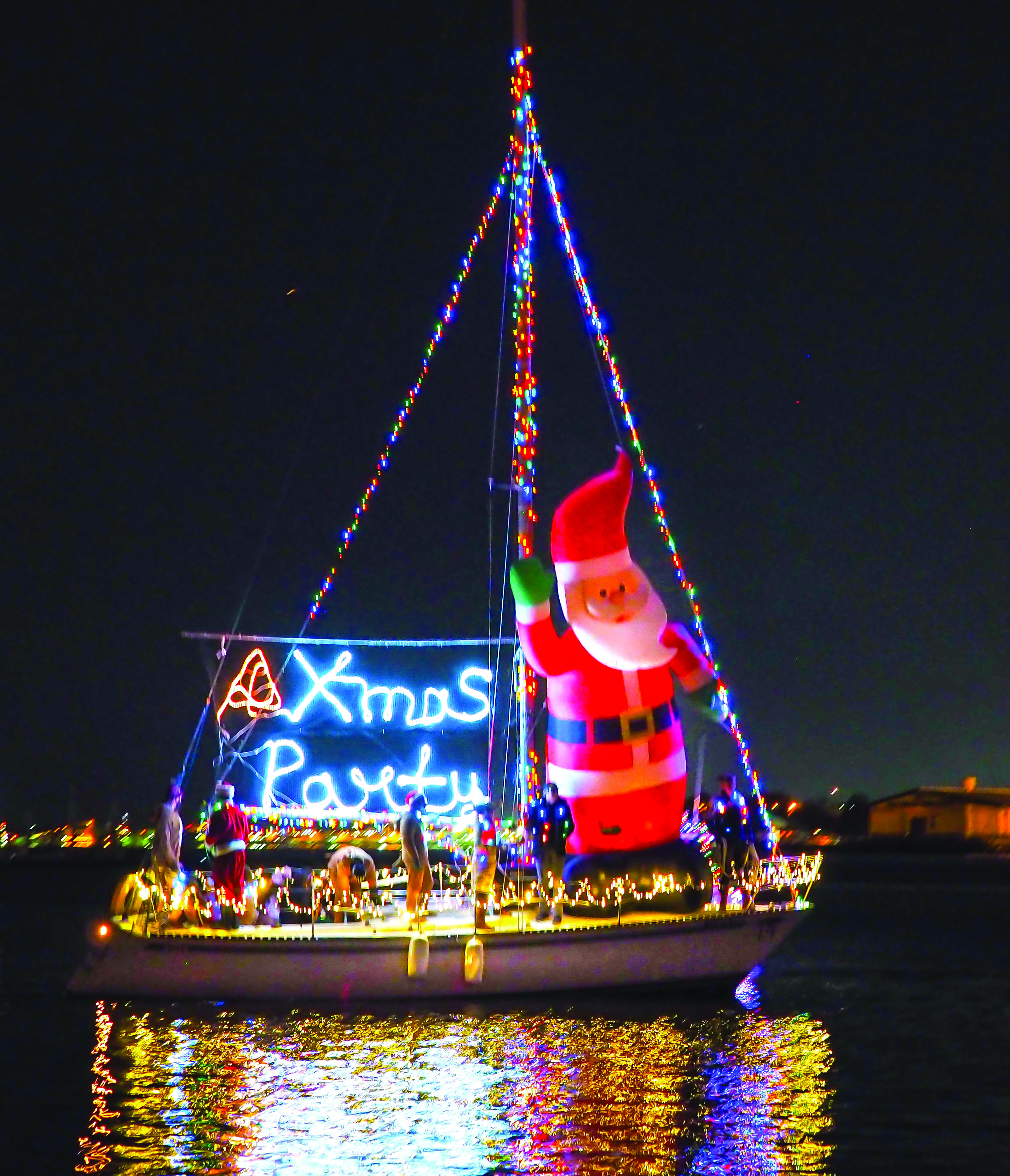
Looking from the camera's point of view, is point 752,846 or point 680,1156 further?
point 752,846

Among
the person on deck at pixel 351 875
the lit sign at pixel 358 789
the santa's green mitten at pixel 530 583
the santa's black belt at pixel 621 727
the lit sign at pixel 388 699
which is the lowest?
the person on deck at pixel 351 875

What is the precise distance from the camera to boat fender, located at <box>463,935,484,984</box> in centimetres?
1903

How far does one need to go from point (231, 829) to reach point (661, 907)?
16.9 feet

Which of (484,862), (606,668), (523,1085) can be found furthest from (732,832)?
(523,1085)

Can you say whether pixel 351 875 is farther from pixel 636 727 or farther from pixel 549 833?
pixel 636 727

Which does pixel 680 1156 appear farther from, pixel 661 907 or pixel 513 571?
pixel 513 571

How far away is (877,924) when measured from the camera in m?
42.3

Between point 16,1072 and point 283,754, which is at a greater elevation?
point 283,754

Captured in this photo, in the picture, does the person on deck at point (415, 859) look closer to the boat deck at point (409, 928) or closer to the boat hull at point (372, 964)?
the boat deck at point (409, 928)

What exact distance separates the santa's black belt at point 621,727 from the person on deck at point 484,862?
1.44 metres

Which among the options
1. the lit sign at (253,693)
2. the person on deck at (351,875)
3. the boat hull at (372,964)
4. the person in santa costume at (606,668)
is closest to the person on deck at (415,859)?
the person on deck at (351,875)

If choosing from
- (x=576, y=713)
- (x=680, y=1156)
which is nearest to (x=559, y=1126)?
(x=680, y=1156)

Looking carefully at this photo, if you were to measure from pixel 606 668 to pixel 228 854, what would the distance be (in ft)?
17.6

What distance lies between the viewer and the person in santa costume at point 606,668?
72.5 ft
